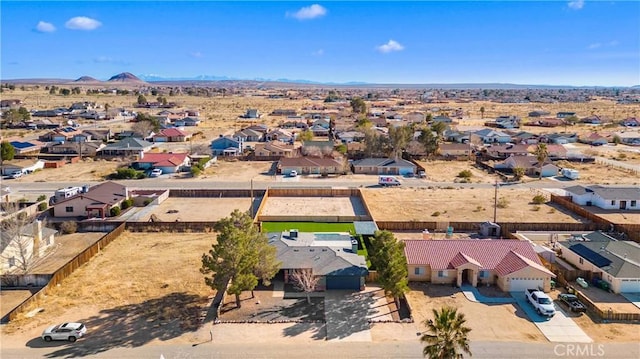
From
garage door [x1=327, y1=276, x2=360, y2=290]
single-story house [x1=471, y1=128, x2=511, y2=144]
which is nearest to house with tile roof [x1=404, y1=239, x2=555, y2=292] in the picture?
garage door [x1=327, y1=276, x2=360, y2=290]

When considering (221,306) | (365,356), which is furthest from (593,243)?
(221,306)

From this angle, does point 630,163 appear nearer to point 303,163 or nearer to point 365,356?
point 303,163

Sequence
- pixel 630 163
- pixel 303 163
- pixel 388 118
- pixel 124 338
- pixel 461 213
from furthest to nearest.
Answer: pixel 388 118
pixel 630 163
pixel 303 163
pixel 461 213
pixel 124 338

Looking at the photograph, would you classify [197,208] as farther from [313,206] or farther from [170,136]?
[170,136]

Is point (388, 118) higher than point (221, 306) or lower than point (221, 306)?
higher

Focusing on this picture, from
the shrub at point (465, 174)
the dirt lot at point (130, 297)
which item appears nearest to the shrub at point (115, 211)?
the dirt lot at point (130, 297)
